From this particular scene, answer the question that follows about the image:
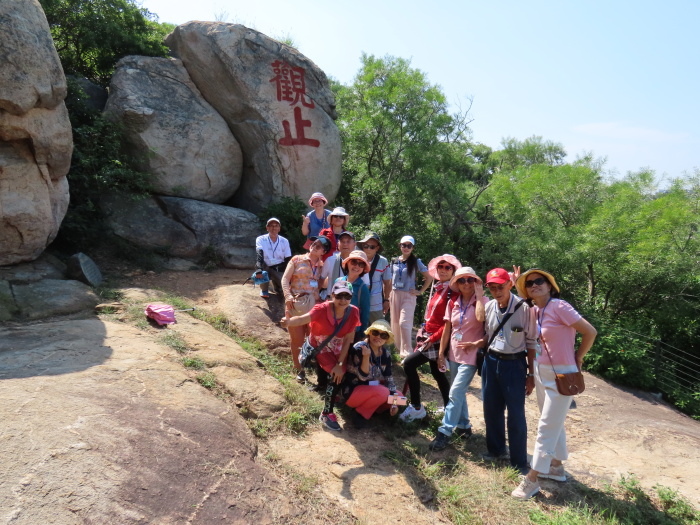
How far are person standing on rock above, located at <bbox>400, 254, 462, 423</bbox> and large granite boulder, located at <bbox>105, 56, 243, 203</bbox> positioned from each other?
617 centimetres

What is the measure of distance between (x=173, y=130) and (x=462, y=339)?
7196mm

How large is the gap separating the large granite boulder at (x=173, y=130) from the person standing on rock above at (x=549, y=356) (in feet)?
23.9

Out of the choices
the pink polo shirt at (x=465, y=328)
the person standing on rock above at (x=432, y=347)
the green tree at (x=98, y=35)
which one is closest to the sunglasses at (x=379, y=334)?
the person standing on rock above at (x=432, y=347)

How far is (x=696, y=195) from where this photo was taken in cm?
1104

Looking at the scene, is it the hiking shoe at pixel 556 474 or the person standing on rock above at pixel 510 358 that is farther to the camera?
the hiking shoe at pixel 556 474

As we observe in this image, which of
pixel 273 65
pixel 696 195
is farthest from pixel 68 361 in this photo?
pixel 696 195

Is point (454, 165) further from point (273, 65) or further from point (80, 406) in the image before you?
point (80, 406)

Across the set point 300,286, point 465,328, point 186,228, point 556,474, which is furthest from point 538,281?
point 186,228

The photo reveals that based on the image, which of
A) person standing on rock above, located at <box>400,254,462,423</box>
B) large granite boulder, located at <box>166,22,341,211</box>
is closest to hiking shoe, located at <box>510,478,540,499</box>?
person standing on rock above, located at <box>400,254,462,423</box>

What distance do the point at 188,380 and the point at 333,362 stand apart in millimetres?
1329

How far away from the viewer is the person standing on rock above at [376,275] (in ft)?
17.3

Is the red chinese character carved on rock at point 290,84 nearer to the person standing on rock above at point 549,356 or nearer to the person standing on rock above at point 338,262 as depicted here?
the person standing on rock above at point 338,262

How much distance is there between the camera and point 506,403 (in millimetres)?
3922

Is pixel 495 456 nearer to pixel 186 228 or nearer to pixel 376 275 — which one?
pixel 376 275
